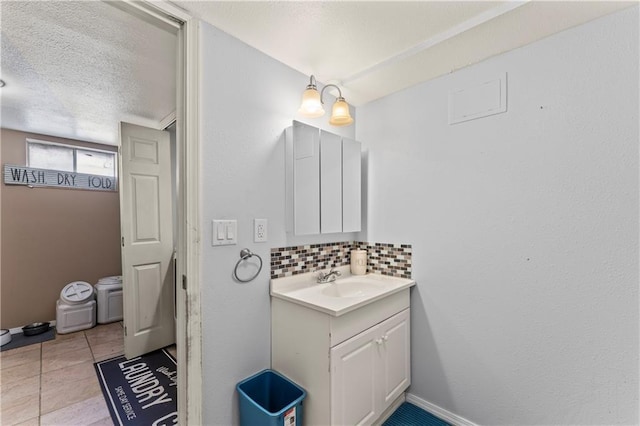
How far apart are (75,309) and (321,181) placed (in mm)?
3052

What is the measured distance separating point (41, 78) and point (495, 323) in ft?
10.5

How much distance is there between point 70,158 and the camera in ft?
10.6

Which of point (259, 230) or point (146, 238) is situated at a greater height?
point (259, 230)

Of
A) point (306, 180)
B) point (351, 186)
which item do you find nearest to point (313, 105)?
point (306, 180)

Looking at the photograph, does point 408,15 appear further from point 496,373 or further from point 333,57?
point 496,373

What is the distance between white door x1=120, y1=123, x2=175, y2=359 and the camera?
236 centimetres

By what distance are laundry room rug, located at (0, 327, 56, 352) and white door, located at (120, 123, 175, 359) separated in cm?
114

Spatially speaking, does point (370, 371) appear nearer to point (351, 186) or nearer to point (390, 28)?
point (351, 186)

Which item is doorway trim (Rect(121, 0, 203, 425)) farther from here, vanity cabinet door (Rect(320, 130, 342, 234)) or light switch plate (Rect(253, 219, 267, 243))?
vanity cabinet door (Rect(320, 130, 342, 234))

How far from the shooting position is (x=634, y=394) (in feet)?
3.88

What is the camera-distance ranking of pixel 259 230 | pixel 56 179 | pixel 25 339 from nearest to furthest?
pixel 259 230 → pixel 25 339 → pixel 56 179

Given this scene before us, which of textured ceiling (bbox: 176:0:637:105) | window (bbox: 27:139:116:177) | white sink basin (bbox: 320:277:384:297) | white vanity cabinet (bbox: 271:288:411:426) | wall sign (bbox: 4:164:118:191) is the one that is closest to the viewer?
textured ceiling (bbox: 176:0:637:105)

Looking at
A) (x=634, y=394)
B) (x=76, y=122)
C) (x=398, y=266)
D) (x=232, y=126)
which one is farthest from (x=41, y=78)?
(x=634, y=394)

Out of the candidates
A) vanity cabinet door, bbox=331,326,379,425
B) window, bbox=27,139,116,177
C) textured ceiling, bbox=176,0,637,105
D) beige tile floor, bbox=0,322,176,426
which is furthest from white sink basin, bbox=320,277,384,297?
window, bbox=27,139,116,177
